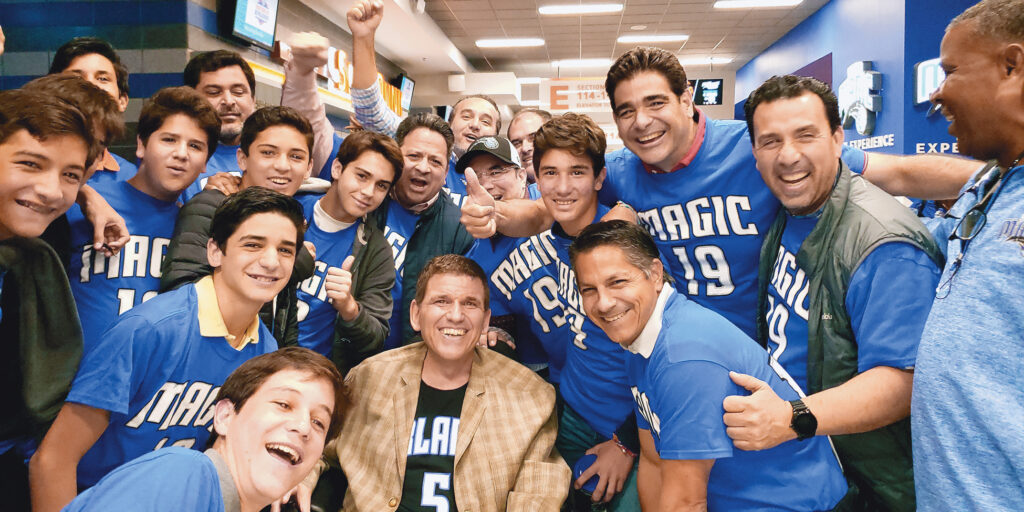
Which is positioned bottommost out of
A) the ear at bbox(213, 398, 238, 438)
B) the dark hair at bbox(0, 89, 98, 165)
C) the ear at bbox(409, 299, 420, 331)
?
the ear at bbox(213, 398, 238, 438)

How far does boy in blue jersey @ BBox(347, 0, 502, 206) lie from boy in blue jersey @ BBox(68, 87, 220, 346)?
2.91ft

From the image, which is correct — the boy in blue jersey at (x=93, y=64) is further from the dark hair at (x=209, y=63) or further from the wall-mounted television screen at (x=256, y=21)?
the wall-mounted television screen at (x=256, y=21)

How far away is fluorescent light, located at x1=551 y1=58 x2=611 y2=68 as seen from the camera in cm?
1374

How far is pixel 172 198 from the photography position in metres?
2.46

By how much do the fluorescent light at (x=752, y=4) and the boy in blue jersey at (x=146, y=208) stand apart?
30.3 ft

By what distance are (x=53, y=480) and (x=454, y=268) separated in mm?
1448

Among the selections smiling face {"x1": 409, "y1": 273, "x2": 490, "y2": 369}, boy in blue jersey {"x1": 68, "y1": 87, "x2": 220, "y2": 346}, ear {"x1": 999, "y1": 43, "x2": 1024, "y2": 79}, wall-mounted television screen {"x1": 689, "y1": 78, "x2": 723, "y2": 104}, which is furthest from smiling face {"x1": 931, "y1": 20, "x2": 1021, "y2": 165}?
wall-mounted television screen {"x1": 689, "y1": 78, "x2": 723, "y2": 104}

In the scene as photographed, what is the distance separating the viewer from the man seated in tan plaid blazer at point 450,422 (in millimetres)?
2236

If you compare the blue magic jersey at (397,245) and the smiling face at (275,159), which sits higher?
the smiling face at (275,159)

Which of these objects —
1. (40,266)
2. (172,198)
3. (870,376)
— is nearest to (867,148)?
(870,376)

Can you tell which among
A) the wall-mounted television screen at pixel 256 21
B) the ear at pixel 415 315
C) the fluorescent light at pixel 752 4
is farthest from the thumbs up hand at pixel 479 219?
the fluorescent light at pixel 752 4

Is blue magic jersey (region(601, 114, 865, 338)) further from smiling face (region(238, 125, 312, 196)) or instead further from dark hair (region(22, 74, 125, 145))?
dark hair (region(22, 74, 125, 145))

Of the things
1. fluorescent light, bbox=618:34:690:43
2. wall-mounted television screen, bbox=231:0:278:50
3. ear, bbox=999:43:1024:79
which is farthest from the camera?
fluorescent light, bbox=618:34:690:43

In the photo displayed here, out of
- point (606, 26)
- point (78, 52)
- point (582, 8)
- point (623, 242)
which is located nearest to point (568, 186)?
point (623, 242)
